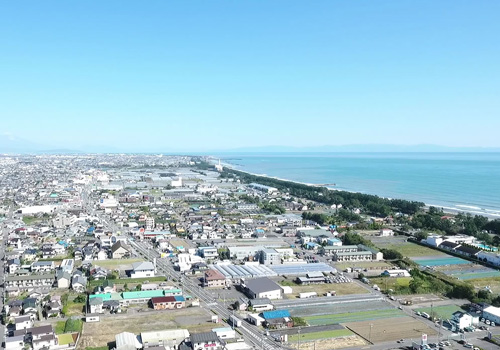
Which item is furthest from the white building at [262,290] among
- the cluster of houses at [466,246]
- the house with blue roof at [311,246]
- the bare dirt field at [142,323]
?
the cluster of houses at [466,246]

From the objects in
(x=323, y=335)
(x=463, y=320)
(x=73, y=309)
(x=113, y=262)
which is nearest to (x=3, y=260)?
(x=113, y=262)

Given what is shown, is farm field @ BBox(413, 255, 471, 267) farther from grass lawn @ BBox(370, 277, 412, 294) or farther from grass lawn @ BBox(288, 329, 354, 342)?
grass lawn @ BBox(288, 329, 354, 342)

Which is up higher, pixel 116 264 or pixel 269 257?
pixel 269 257

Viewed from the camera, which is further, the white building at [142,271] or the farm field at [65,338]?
the white building at [142,271]

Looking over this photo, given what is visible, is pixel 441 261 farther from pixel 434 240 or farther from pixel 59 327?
pixel 59 327

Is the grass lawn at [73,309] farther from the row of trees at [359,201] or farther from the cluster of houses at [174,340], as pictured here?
the row of trees at [359,201]

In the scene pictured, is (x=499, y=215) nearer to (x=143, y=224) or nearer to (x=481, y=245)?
(x=481, y=245)
